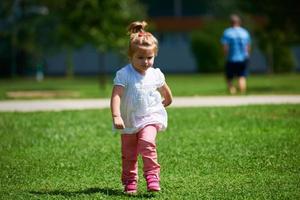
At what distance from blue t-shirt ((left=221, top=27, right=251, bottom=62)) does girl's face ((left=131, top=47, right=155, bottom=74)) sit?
489 inches

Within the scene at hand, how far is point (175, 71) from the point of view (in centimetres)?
5603

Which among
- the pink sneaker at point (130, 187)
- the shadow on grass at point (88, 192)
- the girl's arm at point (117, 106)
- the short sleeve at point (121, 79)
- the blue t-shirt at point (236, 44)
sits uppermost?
the blue t-shirt at point (236, 44)

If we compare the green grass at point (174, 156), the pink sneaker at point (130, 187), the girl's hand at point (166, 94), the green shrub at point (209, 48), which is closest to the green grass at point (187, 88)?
the green grass at point (174, 156)

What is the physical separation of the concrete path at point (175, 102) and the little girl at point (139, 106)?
861cm

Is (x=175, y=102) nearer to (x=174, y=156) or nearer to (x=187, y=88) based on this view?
(x=174, y=156)

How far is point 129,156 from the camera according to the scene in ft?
21.6

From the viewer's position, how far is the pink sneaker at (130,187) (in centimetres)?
641

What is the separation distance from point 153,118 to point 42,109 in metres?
8.90


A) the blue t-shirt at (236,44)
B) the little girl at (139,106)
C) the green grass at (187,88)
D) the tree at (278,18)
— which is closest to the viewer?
the little girl at (139,106)

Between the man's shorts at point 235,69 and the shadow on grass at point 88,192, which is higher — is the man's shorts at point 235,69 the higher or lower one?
the higher one

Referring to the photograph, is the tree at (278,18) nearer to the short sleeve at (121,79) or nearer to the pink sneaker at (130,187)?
the short sleeve at (121,79)

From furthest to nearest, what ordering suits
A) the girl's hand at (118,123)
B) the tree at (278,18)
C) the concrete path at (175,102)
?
the tree at (278,18)
the concrete path at (175,102)
the girl's hand at (118,123)

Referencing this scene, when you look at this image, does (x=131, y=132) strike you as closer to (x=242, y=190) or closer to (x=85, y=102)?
(x=242, y=190)

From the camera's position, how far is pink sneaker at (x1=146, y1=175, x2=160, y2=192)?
6.32 meters
